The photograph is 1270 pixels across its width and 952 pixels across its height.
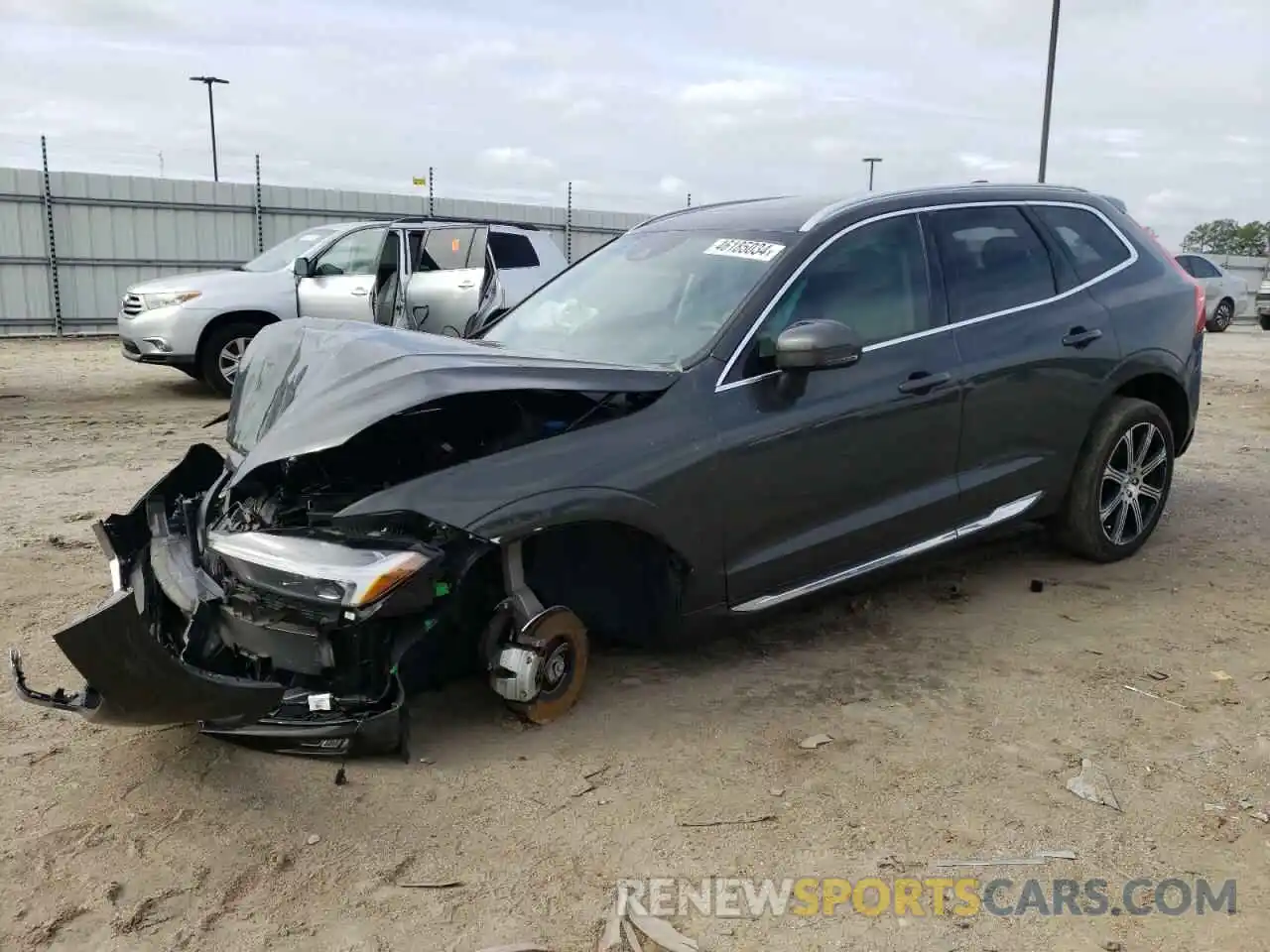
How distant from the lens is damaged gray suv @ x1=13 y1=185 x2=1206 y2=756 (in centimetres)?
296

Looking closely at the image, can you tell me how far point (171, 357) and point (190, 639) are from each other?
8.16 metres

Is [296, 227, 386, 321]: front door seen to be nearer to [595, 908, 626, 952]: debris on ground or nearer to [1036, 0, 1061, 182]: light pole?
[595, 908, 626, 952]: debris on ground

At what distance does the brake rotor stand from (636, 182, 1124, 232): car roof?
5.73 feet

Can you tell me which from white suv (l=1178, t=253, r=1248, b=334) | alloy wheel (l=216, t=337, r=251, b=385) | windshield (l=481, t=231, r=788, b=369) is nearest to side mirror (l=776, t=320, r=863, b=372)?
windshield (l=481, t=231, r=788, b=369)

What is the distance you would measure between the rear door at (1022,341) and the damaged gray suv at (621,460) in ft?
0.05

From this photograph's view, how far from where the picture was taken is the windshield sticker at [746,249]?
154 inches

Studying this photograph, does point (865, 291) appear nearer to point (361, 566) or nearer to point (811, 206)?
point (811, 206)

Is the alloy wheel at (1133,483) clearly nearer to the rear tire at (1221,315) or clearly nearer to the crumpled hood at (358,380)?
the crumpled hood at (358,380)

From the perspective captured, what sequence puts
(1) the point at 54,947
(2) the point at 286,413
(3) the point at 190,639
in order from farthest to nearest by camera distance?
(2) the point at 286,413
(3) the point at 190,639
(1) the point at 54,947

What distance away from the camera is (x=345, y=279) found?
10750 millimetres

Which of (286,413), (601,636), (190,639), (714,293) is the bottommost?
(601,636)

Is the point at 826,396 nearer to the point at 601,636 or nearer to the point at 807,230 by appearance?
the point at 807,230

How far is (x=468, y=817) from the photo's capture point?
2930 mm

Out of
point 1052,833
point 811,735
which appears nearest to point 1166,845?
point 1052,833
